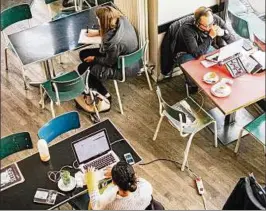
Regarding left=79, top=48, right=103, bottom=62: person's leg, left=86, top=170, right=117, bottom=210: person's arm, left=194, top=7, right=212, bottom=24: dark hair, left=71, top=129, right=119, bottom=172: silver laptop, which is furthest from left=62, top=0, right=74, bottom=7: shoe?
left=86, top=170, right=117, bottom=210: person's arm

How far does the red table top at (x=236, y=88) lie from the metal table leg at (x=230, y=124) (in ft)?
1.58

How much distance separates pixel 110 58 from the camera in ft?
14.4

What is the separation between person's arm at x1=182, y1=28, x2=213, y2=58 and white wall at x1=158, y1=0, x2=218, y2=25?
247 millimetres

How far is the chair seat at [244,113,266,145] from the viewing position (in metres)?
3.72

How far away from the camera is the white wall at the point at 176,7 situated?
14.5 ft

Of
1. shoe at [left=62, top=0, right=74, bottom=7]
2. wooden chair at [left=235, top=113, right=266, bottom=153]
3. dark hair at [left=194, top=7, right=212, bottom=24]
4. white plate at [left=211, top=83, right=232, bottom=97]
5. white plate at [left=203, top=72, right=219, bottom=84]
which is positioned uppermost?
dark hair at [left=194, top=7, right=212, bottom=24]

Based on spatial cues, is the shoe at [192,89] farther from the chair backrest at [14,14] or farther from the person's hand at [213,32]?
the chair backrest at [14,14]

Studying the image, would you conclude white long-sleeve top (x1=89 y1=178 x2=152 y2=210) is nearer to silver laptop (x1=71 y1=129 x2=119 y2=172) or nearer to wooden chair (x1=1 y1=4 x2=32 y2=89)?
silver laptop (x1=71 y1=129 x2=119 y2=172)

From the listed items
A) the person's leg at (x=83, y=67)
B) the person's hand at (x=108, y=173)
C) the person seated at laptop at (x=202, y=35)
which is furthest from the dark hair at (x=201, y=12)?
the person's hand at (x=108, y=173)

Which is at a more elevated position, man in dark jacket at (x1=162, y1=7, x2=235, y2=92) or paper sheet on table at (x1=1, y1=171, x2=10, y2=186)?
man in dark jacket at (x1=162, y1=7, x2=235, y2=92)

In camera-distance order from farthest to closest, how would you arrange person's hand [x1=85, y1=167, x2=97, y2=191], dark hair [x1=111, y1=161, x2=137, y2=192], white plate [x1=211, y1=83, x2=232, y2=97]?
white plate [x1=211, y1=83, x2=232, y2=97] → person's hand [x1=85, y1=167, x2=97, y2=191] → dark hair [x1=111, y1=161, x2=137, y2=192]

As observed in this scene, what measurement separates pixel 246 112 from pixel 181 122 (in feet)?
2.57

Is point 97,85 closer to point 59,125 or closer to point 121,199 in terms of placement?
point 59,125

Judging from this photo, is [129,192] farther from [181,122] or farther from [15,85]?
[15,85]
